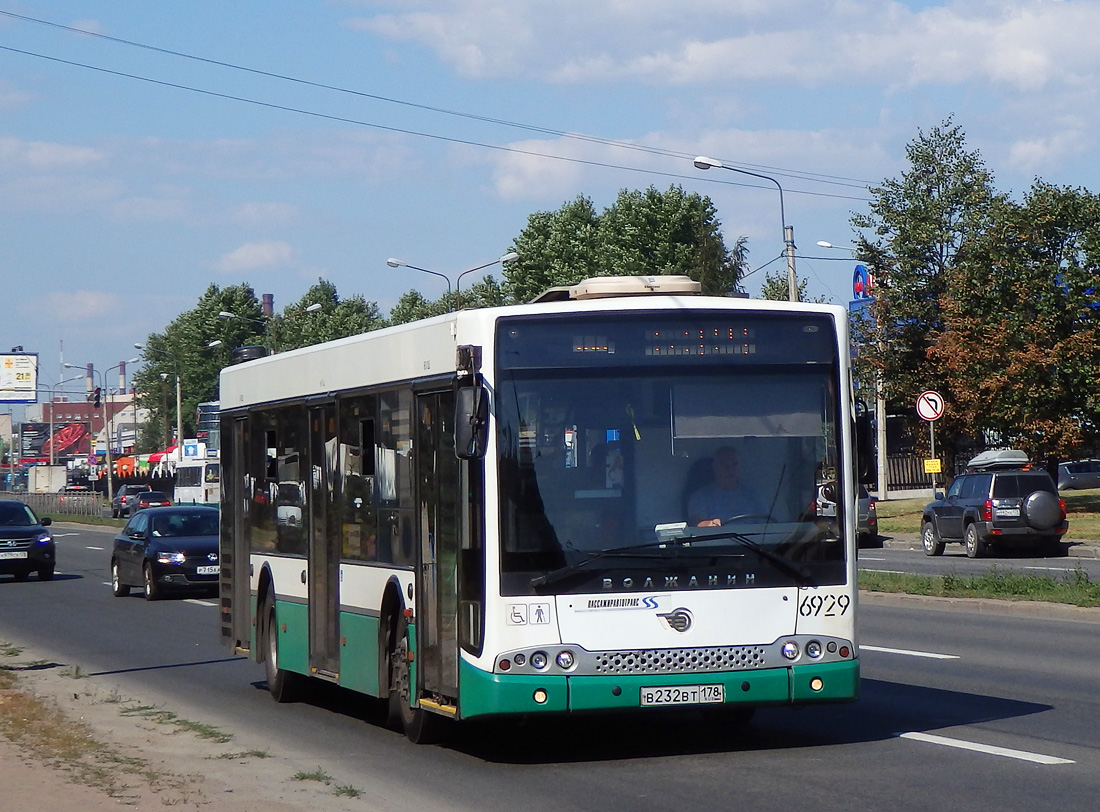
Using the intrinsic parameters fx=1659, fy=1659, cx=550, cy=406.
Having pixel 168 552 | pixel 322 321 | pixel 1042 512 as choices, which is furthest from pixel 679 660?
pixel 322 321

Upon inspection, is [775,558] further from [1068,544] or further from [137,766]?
[1068,544]

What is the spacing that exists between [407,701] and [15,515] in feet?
89.6

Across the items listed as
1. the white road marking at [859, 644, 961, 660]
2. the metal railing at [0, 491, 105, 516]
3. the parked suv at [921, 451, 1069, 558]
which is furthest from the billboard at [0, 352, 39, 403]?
the white road marking at [859, 644, 961, 660]

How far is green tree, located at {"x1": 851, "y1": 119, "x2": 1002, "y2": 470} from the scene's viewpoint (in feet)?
160

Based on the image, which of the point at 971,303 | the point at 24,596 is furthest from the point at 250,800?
the point at 971,303

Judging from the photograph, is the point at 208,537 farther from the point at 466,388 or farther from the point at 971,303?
the point at 971,303

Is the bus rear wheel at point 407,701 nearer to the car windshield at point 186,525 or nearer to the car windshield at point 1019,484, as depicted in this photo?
the car windshield at point 186,525

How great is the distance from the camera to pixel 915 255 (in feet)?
161

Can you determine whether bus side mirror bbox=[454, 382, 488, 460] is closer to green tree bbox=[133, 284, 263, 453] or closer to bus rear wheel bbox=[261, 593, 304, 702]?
bus rear wheel bbox=[261, 593, 304, 702]

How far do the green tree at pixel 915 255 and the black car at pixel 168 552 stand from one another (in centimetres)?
2521

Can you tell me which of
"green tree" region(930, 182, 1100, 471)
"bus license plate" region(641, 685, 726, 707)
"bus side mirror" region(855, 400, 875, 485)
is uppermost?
"green tree" region(930, 182, 1100, 471)

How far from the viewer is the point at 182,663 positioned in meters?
17.3

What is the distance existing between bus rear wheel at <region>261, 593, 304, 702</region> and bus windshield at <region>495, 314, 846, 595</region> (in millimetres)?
4800

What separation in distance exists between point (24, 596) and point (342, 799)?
22821mm
